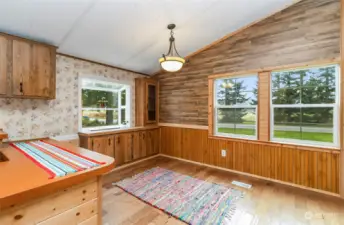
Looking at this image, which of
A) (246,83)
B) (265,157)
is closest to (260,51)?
(246,83)

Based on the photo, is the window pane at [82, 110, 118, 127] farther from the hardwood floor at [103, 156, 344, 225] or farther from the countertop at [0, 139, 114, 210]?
the countertop at [0, 139, 114, 210]

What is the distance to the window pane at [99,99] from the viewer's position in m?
3.57

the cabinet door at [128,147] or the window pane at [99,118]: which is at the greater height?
the window pane at [99,118]

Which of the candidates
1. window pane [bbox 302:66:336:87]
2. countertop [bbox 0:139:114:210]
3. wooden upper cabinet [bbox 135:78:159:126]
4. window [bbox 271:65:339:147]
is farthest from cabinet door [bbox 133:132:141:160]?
window pane [bbox 302:66:336:87]

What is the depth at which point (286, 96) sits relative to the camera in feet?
9.84

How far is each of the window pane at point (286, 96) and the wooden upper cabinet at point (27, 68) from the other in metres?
3.73

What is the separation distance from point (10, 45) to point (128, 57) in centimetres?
190

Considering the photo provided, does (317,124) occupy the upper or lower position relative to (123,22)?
lower

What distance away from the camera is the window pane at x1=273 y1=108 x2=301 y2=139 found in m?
2.93

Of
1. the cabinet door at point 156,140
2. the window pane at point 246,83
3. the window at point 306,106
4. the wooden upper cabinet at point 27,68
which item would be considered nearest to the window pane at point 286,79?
the window at point 306,106

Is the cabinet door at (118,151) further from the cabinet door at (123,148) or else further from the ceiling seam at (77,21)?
the ceiling seam at (77,21)

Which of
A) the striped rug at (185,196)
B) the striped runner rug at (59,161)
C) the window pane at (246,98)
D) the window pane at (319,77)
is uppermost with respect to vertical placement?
the window pane at (319,77)

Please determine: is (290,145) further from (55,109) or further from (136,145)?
(55,109)

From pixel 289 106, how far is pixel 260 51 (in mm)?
1122
